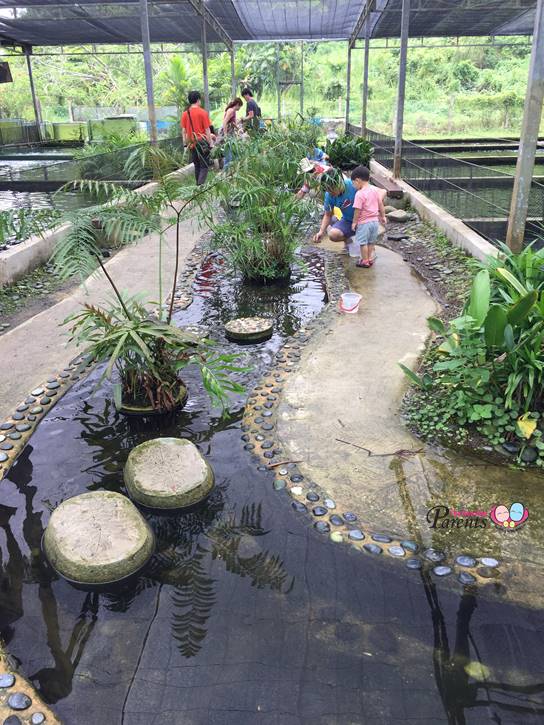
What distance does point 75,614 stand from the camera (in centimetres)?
213

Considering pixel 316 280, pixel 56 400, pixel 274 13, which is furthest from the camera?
pixel 274 13

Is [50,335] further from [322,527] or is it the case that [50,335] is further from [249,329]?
[322,527]

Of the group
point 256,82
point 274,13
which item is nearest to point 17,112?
point 256,82

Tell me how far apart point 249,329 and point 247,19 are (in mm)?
14116

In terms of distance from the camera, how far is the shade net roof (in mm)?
12188

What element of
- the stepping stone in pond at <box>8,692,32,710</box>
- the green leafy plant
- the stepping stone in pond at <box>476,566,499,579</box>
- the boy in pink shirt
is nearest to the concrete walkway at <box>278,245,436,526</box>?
the stepping stone in pond at <box>476,566,499,579</box>

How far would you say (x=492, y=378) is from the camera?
3.10 m

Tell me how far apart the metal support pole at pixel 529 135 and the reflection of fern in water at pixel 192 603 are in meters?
4.16

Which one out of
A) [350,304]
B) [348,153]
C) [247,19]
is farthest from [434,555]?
[247,19]

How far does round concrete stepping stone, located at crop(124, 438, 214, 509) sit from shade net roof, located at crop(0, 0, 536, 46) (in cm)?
1111

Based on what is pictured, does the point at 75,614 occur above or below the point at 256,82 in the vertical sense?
below

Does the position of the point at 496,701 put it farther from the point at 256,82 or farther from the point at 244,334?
the point at 256,82

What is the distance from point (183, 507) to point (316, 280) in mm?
3524

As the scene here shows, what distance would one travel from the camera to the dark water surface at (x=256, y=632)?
1.78 meters
